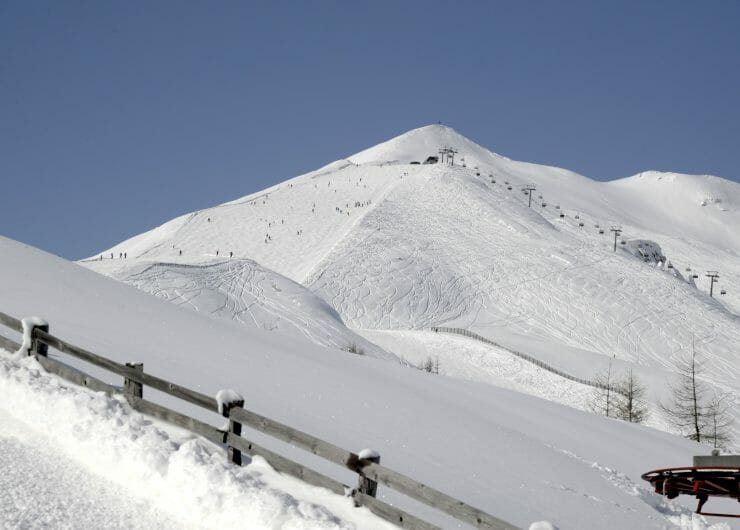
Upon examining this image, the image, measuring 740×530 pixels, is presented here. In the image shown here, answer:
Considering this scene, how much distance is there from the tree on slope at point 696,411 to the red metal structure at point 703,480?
29.3 metres

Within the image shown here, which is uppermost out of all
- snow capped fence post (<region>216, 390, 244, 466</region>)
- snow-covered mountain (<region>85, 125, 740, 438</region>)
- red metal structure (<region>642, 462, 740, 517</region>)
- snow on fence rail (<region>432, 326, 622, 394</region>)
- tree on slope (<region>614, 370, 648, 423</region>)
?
snow-covered mountain (<region>85, 125, 740, 438</region>)

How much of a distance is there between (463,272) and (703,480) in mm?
80376

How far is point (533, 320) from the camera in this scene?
84188 millimetres

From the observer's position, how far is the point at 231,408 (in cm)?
898

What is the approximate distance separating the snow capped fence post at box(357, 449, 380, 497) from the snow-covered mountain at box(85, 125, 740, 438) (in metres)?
49.2

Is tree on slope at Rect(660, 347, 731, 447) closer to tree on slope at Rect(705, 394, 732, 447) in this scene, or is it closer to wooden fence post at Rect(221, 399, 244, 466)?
tree on slope at Rect(705, 394, 732, 447)

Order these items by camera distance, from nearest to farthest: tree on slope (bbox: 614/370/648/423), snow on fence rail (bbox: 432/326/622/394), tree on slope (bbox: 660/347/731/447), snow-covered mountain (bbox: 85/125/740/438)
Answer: tree on slope (bbox: 614/370/648/423), tree on slope (bbox: 660/347/731/447), snow on fence rail (bbox: 432/326/622/394), snow-covered mountain (bbox: 85/125/740/438)

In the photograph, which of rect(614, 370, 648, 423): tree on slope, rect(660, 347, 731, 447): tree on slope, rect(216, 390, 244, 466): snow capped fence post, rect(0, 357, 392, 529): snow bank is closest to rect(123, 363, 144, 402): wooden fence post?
rect(0, 357, 392, 529): snow bank

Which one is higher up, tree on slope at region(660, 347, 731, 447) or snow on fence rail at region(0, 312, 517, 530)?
tree on slope at region(660, 347, 731, 447)

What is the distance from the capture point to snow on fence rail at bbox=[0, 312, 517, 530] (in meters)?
7.36

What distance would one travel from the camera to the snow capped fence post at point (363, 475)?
25.8 feet

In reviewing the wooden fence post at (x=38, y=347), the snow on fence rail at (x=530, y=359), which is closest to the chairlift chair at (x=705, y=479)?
the wooden fence post at (x=38, y=347)

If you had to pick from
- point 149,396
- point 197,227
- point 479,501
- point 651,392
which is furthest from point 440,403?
point 197,227

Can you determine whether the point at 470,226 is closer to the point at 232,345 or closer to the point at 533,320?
the point at 533,320
